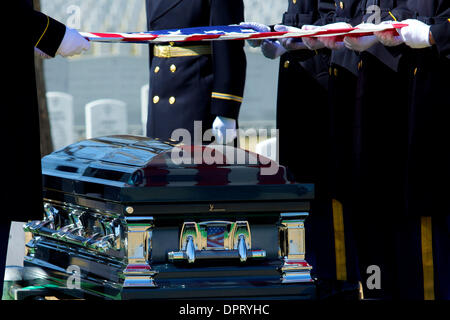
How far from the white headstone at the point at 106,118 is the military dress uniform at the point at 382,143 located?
705 cm

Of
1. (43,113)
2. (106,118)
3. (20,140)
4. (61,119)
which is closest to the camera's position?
(20,140)

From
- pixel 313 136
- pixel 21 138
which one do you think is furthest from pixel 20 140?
pixel 313 136

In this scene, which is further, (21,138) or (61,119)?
(61,119)

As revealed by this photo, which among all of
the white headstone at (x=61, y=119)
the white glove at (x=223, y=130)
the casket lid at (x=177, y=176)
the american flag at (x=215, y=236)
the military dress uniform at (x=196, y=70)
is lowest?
the white headstone at (x=61, y=119)

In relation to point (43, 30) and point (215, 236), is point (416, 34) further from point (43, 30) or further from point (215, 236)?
point (43, 30)

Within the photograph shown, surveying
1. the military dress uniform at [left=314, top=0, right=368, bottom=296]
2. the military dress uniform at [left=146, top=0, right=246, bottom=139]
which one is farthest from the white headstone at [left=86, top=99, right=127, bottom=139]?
the military dress uniform at [left=314, top=0, right=368, bottom=296]

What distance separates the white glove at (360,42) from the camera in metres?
3.42

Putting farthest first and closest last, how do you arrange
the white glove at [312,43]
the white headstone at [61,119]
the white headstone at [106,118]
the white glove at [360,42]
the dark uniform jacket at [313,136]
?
the white headstone at [61,119] → the white headstone at [106,118] → the dark uniform jacket at [313,136] → the white glove at [312,43] → the white glove at [360,42]

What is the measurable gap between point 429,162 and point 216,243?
0.91 metres

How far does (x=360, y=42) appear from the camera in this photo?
3443mm

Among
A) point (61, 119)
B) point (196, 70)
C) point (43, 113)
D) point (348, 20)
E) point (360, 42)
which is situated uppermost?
point (348, 20)

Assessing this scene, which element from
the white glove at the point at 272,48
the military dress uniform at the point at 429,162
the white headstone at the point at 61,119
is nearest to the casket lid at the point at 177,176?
the military dress uniform at the point at 429,162

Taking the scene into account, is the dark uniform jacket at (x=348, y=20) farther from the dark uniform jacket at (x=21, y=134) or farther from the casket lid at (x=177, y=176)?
the dark uniform jacket at (x=21, y=134)

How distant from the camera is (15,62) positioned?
2.84 meters
